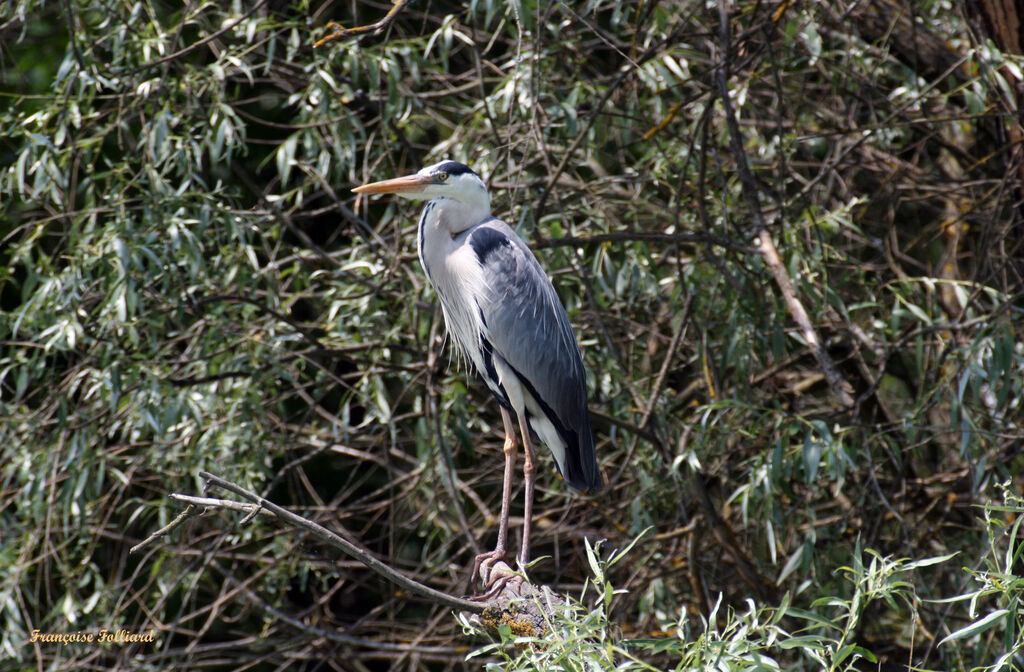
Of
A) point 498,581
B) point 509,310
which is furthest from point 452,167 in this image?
point 498,581

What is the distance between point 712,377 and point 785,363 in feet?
1.39

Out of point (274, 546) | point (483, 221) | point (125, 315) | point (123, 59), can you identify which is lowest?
point (274, 546)

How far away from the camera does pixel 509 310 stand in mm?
2625

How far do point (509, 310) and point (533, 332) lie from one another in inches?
3.5

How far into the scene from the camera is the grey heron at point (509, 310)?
256 centimetres

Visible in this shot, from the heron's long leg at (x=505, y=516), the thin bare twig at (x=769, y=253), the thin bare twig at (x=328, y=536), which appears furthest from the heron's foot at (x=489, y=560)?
the thin bare twig at (x=769, y=253)

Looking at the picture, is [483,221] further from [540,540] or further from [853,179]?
[853,179]

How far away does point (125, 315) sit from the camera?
2.42m

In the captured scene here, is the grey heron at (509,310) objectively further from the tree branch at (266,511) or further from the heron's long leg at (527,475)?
the tree branch at (266,511)

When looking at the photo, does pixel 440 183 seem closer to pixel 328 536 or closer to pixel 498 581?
pixel 498 581

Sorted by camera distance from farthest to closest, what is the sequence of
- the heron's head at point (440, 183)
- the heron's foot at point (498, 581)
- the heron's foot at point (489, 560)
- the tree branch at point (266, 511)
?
the heron's head at point (440, 183)
the heron's foot at point (489, 560)
the heron's foot at point (498, 581)
the tree branch at point (266, 511)

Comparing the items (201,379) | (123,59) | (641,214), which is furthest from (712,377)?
(123,59)

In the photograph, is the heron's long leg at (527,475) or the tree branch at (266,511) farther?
the heron's long leg at (527,475)

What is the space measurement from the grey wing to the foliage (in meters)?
0.14
